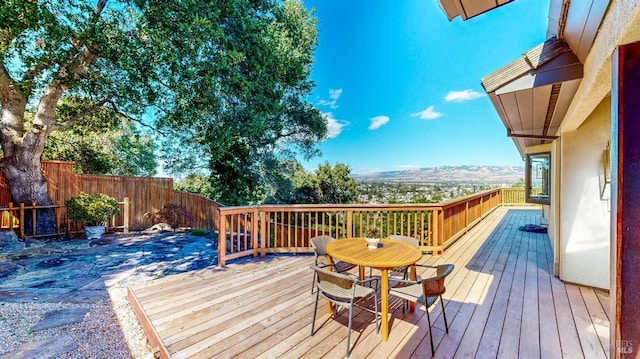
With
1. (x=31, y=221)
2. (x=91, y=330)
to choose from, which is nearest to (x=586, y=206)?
(x=91, y=330)

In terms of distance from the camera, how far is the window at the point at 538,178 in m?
5.72

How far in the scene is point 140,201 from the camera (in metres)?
8.69

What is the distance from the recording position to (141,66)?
5238mm

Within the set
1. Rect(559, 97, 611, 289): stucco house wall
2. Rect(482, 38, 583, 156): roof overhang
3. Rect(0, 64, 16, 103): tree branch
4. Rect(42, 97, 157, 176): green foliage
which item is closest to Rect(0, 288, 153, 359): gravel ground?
Rect(482, 38, 583, 156): roof overhang

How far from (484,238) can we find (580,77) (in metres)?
4.71

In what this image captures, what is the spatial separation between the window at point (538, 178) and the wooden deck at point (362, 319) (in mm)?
2613

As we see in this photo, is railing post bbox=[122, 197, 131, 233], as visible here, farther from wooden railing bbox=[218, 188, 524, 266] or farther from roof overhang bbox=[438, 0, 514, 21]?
roof overhang bbox=[438, 0, 514, 21]

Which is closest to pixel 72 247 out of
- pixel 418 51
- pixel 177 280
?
pixel 177 280

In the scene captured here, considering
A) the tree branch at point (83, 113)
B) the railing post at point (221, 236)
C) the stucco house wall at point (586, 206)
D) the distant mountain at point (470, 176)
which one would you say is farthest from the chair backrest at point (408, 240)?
the distant mountain at point (470, 176)

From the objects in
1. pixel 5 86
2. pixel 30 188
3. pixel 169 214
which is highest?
pixel 5 86

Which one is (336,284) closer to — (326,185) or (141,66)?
(141,66)

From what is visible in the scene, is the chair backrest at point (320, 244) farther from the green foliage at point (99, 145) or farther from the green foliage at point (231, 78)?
the green foliage at point (99, 145)

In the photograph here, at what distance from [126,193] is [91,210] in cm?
160

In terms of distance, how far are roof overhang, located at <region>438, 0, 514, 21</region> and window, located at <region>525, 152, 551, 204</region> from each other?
529 cm
